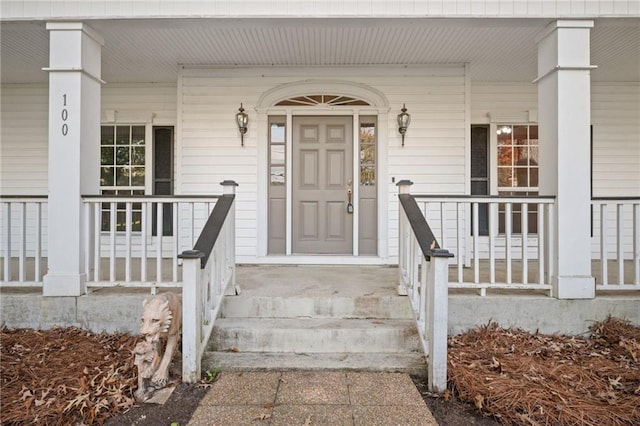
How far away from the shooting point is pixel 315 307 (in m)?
3.44

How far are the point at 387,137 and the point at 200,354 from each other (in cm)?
368

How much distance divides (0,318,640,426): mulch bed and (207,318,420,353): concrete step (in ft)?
1.33

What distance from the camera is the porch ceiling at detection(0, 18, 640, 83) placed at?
3766 mm

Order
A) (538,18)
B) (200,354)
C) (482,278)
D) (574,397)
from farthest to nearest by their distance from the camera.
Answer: (482,278) → (538,18) → (200,354) → (574,397)

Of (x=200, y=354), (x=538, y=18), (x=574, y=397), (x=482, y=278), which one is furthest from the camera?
(x=482, y=278)

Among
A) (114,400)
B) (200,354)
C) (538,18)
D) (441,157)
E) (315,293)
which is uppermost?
(538,18)

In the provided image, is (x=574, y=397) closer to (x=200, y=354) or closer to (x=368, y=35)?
(x=200, y=354)

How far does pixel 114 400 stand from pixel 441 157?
4.53 m

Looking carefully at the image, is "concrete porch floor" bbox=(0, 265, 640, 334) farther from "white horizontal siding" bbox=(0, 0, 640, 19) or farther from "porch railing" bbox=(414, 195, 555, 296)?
"white horizontal siding" bbox=(0, 0, 640, 19)

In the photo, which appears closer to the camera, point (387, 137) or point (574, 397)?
point (574, 397)

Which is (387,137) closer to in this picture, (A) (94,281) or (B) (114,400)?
(A) (94,281)

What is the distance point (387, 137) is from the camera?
537 cm

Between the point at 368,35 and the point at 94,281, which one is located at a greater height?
the point at 368,35

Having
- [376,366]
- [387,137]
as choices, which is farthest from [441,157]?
[376,366]
